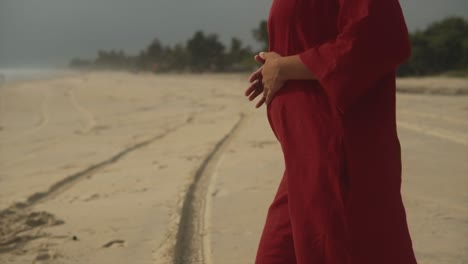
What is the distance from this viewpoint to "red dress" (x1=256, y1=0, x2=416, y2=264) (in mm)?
1297

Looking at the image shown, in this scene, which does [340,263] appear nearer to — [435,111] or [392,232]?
[392,232]

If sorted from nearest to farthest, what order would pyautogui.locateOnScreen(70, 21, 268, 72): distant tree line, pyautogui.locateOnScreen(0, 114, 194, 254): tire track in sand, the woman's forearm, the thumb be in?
the woman's forearm, the thumb, pyautogui.locateOnScreen(0, 114, 194, 254): tire track in sand, pyautogui.locateOnScreen(70, 21, 268, 72): distant tree line

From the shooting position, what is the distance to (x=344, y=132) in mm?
1343

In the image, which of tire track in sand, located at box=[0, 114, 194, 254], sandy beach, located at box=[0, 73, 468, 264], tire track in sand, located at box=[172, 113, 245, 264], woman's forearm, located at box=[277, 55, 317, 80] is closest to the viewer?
woman's forearm, located at box=[277, 55, 317, 80]

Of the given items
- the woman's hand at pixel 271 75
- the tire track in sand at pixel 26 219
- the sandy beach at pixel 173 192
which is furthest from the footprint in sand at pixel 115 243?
the woman's hand at pixel 271 75

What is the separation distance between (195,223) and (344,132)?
213cm

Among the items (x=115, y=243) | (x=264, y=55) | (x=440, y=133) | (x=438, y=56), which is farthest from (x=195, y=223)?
(x=438, y=56)

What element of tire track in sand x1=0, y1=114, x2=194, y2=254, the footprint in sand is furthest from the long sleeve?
tire track in sand x1=0, y1=114, x2=194, y2=254

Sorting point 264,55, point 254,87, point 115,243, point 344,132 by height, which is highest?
point 264,55

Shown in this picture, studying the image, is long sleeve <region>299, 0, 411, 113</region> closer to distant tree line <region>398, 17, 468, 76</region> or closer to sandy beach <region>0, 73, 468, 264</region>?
sandy beach <region>0, 73, 468, 264</region>

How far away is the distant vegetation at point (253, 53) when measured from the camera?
26.3 m

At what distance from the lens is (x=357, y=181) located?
134 centimetres

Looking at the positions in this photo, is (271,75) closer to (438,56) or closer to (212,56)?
(438,56)

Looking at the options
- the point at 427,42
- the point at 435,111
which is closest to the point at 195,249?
the point at 435,111
